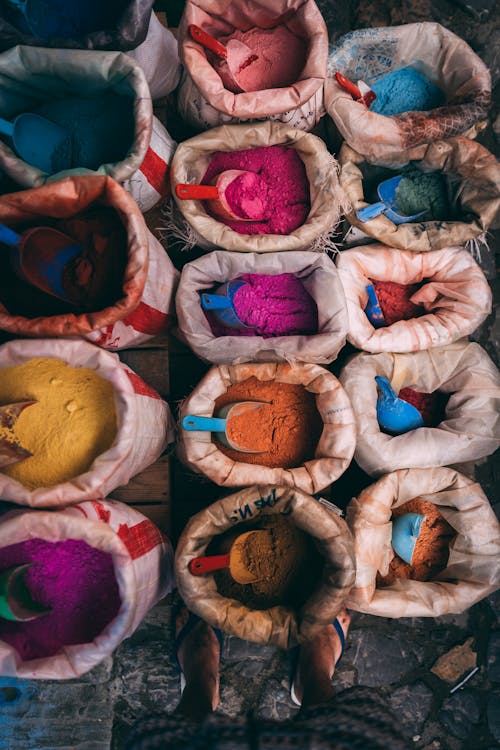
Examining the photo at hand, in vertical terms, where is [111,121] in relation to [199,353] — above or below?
above

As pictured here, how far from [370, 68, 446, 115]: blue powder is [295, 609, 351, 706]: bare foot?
133cm

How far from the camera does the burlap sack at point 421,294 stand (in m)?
1.20

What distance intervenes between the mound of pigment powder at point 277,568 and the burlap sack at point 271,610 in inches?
2.0

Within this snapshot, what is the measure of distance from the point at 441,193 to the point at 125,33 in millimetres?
847

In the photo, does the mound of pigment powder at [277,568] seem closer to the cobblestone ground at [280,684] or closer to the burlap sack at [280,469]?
the burlap sack at [280,469]

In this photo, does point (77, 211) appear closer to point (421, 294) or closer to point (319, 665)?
point (421, 294)

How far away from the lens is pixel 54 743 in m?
1.28

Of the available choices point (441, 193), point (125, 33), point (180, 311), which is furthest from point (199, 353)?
point (441, 193)

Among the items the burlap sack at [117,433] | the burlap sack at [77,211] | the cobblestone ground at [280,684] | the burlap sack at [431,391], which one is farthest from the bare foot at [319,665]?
the burlap sack at [77,211]

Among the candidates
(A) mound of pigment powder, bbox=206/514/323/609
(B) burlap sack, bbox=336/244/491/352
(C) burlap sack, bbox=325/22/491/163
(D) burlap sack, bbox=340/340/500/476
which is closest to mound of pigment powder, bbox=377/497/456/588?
(D) burlap sack, bbox=340/340/500/476

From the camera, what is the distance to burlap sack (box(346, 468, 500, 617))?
1.15 m

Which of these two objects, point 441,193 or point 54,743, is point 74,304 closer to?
point 441,193

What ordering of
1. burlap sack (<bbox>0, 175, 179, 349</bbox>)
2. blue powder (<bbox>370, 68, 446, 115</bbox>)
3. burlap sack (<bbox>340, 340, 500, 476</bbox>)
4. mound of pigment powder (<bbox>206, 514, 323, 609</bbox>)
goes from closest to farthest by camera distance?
1. burlap sack (<bbox>0, 175, 179, 349</bbox>)
2. mound of pigment powder (<bbox>206, 514, 323, 609</bbox>)
3. burlap sack (<bbox>340, 340, 500, 476</bbox>)
4. blue powder (<bbox>370, 68, 446, 115</bbox>)

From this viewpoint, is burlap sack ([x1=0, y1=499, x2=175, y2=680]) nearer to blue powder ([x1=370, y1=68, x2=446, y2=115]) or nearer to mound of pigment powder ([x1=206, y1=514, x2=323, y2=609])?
mound of pigment powder ([x1=206, y1=514, x2=323, y2=609])
